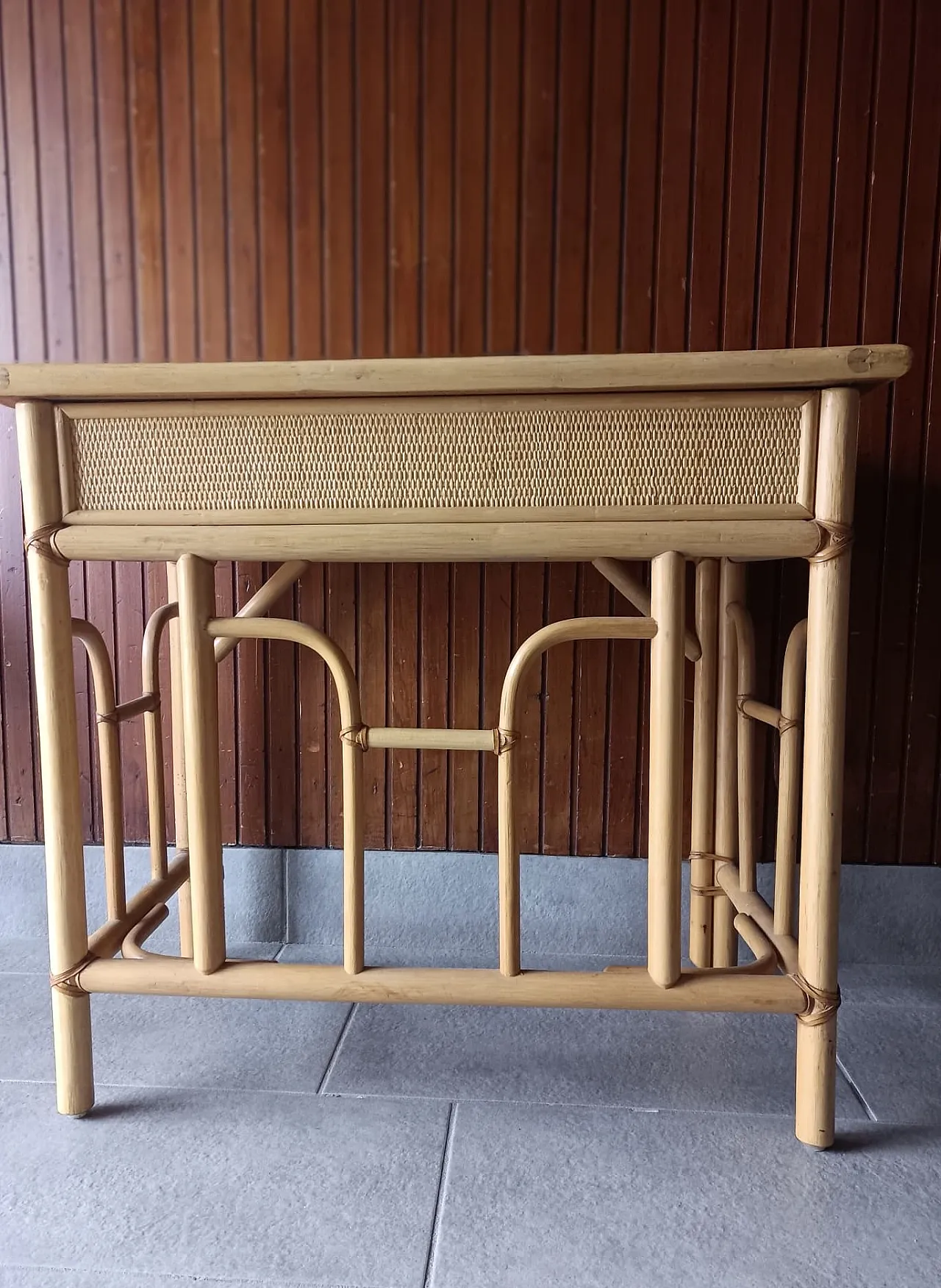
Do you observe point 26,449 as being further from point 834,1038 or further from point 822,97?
point 822,97

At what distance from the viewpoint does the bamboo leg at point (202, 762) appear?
104cm

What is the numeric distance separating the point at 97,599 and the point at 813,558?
1129 millimetres

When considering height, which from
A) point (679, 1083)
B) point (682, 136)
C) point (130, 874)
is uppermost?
point (682, 136)

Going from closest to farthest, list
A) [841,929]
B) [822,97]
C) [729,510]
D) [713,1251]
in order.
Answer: [713,1251], [729,510], [822,97], [841,929]

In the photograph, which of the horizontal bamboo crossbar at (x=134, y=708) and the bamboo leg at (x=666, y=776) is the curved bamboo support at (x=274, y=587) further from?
the bamboo leg at (x=666, y=776)

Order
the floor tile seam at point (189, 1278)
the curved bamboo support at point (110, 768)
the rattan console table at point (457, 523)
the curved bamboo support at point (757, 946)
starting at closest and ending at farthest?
the floor tile seam at point (189, 1278)
the rattan console table at point (457, 523)
the curved bamboo support at point (757, 946)
the curved bamboo support at point (110, 768)

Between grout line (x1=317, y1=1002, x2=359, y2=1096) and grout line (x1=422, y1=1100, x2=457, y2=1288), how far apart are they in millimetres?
166

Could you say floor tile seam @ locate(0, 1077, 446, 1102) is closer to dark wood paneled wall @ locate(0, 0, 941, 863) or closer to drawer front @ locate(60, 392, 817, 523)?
dark wood paneled wall @ locate(0, 0, 941, 863)

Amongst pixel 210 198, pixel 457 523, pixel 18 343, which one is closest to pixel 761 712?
pixel 457 523

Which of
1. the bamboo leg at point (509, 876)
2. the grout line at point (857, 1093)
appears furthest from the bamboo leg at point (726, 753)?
the bamboo leg at point (509, 876)

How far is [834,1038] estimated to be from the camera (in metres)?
1.01

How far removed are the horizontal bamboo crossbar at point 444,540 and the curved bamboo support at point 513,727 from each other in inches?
3.0

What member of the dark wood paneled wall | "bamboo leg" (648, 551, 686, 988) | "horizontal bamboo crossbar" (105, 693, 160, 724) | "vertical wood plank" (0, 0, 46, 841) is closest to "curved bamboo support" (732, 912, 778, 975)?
"bamboo leg" (648, 551, 686, 988)

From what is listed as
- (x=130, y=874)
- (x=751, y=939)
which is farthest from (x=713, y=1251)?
(x=130, y=874)
